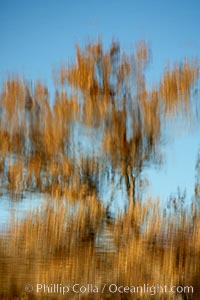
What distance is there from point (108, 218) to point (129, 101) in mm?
1333

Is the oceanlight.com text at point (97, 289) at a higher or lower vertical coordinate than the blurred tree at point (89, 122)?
lower

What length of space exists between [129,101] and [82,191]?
115 centimetres

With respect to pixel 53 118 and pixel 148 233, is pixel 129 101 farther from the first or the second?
pixel 148 233

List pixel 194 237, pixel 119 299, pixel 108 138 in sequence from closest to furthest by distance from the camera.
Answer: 1. pixel 119 299
2. pixel 194 237
3. pixel 108 138

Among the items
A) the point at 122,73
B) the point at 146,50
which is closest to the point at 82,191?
the point at 122,73

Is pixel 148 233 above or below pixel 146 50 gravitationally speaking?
below

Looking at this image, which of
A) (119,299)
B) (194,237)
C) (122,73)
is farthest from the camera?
(122,73)

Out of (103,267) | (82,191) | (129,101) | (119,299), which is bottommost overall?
(119,299)

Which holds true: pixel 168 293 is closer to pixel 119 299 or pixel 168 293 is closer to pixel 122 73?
pixel 119 299

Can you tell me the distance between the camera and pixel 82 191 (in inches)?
177

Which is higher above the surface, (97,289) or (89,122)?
(89,122)

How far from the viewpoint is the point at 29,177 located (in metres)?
4.52

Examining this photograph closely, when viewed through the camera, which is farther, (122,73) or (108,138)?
(122,73)

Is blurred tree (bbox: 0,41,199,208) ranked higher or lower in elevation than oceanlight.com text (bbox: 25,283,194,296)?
higher
